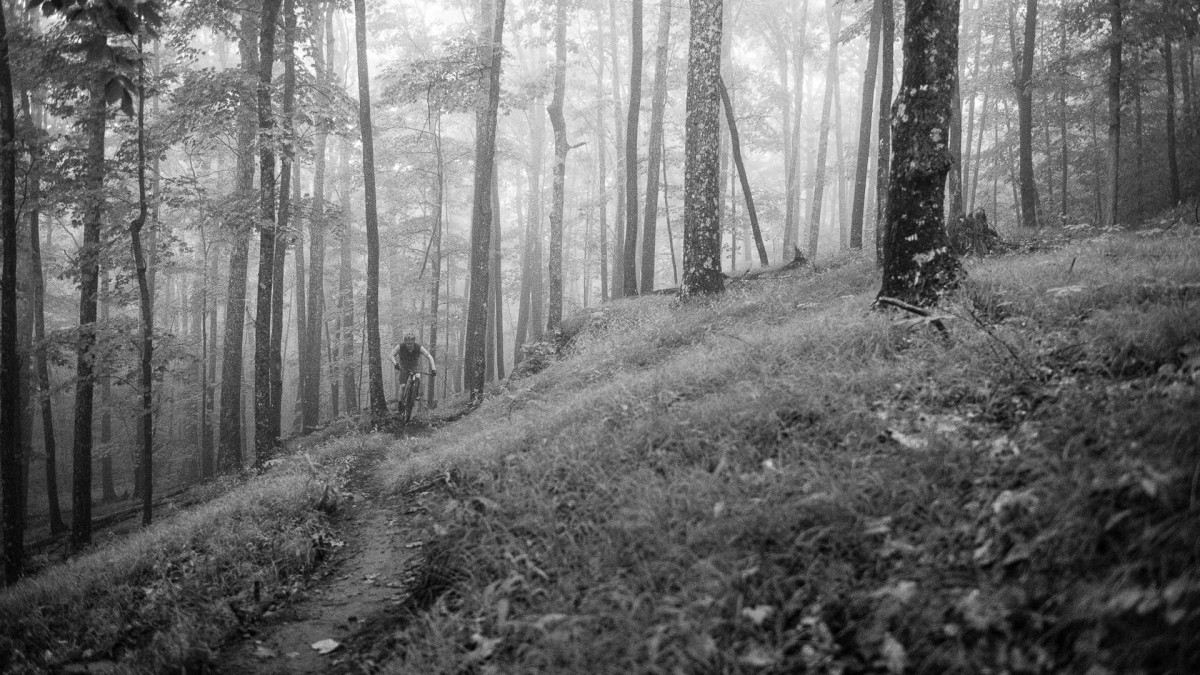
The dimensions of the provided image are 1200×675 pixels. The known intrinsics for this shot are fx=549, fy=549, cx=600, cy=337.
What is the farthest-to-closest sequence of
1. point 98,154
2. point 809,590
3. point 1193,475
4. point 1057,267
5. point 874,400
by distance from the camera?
point 98,154 → point 1057,267 → point 874,400 → point 809,590 → point 1193,475

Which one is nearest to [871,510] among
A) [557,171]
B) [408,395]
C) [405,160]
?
[408,395]

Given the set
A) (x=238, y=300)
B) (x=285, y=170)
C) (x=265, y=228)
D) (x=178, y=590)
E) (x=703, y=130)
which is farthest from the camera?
(x=238, y=300)

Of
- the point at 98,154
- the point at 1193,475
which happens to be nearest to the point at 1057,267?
the point at 1193,475

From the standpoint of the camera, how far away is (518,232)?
36625 mm

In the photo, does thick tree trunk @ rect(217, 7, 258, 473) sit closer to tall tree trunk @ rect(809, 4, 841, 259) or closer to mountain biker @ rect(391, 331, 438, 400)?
mountain biker @ rect(391, 331, 438, 400)

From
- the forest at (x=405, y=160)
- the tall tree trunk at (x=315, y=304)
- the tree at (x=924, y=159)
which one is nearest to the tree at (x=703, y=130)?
the forest at (x=405, y=160)

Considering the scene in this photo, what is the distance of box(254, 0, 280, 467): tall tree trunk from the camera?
463 inches

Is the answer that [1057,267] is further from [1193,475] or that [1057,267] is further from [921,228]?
[1193,475]

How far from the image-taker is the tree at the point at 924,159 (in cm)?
607

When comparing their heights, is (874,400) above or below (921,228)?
below

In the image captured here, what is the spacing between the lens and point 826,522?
3.02 meters

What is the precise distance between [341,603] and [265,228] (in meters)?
10.2

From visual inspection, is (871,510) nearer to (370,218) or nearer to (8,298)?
(8,298)

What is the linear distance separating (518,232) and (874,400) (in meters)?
34.1
